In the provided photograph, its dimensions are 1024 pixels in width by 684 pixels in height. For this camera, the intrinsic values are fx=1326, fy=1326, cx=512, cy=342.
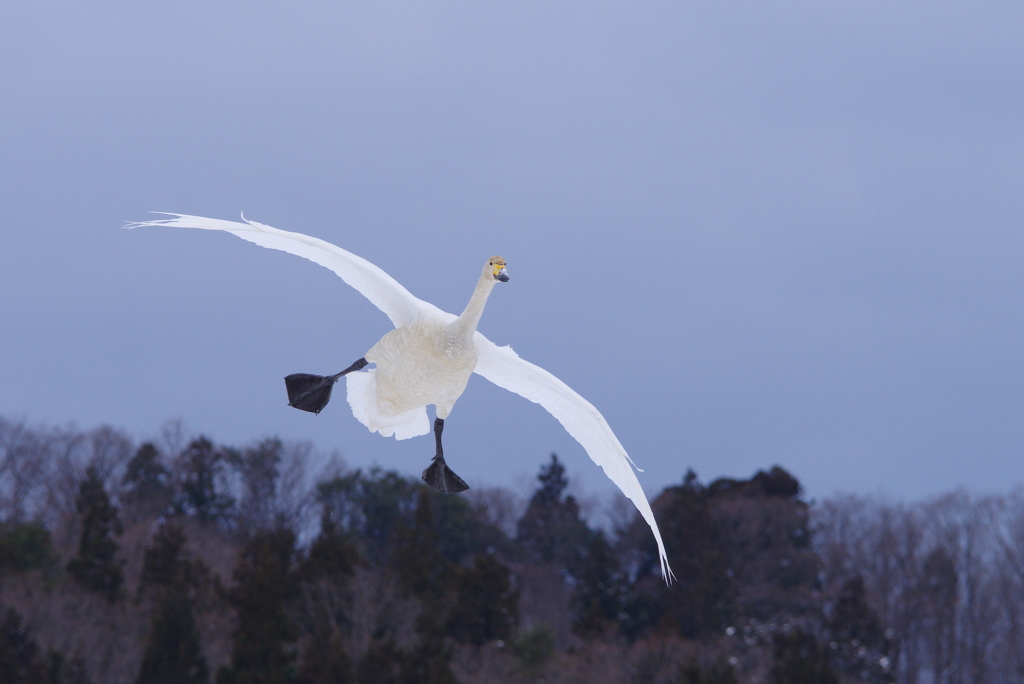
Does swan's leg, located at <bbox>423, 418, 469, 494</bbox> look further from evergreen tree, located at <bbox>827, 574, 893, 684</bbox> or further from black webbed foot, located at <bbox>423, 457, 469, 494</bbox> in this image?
evergreen tree, located at <bbox>827, 574, 893, 684</bbox>

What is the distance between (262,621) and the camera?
47.2 meters

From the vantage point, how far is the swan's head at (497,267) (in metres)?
12.8

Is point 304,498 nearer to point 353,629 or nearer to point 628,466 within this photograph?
point 353,629

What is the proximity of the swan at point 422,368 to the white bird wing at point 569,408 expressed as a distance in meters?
0.01

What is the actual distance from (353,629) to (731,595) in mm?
20410

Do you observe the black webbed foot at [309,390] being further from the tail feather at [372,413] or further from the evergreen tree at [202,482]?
the evergreen tree at [202,482]

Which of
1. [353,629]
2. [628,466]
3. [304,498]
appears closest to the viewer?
[628,466]

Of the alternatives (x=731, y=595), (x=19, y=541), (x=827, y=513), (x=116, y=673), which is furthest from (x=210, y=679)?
(x=827, y=513)

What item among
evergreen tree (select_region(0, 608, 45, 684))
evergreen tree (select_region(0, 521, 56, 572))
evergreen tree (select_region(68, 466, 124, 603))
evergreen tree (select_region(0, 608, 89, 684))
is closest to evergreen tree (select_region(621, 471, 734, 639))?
evergreen tree (select_region(68, 466, 124, 603))

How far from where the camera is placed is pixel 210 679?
4644 cm

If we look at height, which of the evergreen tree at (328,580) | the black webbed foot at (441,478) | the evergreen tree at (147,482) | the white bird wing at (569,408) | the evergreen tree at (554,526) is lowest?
the black webbed foot at (441,478)

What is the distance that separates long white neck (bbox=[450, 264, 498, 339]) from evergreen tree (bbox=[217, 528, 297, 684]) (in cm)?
3443

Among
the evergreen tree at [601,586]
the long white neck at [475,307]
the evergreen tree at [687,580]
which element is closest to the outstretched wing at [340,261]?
the long white neck at [475,307]

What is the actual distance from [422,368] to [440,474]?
9.03 feet
